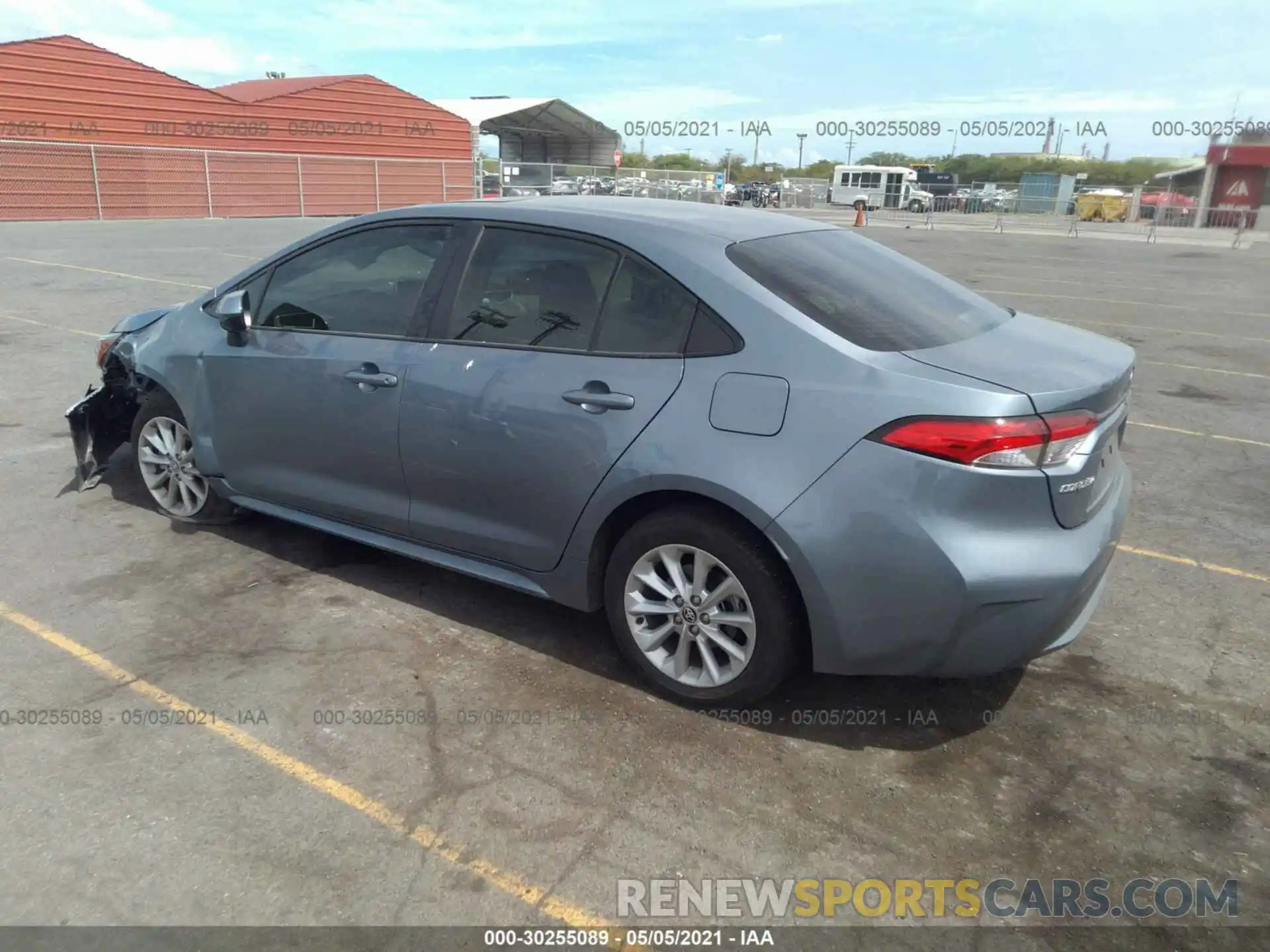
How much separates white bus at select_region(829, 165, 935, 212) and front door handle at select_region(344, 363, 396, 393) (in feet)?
166

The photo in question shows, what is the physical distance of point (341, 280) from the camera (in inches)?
162

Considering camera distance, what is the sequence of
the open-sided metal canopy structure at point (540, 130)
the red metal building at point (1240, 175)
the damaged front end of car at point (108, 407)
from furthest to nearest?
1. the open-sided metal canopy structure at point (540, 130)
2. the red metal building at point (1240, 175)
3. the damaged front end of car at point (108, 407)

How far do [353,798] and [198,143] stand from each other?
3267 centimetres

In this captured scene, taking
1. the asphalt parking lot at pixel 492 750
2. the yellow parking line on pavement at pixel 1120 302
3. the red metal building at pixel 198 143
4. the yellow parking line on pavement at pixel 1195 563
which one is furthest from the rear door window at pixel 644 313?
the red metal building at pixel 198 143

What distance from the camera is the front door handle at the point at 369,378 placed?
3.74 m

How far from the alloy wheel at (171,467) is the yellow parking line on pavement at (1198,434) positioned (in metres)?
6.40

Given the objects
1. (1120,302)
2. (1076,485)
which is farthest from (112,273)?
(1120,302)

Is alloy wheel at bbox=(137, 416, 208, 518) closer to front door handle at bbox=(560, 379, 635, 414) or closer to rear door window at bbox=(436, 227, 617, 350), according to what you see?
rear door window at bbox=(436, 227, 617, 350)

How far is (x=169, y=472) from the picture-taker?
15.7ft

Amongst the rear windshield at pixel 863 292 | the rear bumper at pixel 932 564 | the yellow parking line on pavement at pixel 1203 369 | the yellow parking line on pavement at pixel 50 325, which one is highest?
the rear windshield at pixel 863 292

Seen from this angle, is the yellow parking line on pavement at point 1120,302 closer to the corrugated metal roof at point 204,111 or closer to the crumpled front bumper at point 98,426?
the crumpled front bumper at point 98,426

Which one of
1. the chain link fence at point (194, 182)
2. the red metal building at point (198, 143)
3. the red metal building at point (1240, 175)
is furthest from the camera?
the red metal building at point (1240, 175)

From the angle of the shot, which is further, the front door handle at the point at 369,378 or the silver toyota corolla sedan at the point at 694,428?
the front door handle at the point at 369,378

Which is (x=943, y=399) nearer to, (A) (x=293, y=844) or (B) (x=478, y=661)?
(B) (x=478, y=661)
